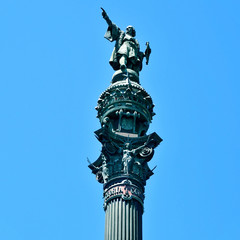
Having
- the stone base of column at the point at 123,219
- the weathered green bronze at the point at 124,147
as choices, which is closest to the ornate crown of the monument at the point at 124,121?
the weathered green bronze at the point at 124,147

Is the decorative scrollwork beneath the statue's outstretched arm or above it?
beneath

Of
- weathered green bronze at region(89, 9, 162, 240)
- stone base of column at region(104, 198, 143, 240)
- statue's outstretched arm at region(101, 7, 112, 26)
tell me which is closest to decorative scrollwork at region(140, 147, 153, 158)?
weathered green bronze at region(89, 9, 162, 240)

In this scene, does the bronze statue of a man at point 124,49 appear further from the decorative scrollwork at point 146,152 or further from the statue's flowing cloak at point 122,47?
the decorative scrollwork at point 146,152

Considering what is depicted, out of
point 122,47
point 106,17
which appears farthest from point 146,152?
point 106,17

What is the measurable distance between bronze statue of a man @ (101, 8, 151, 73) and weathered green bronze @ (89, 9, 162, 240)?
0.16 ft

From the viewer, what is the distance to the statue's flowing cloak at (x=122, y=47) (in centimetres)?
3544

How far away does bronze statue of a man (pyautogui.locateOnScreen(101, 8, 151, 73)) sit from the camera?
35.3m

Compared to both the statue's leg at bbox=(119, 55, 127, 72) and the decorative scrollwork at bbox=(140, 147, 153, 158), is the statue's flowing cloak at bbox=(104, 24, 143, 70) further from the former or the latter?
the decorative scrollwork at bbox=(140, 147, 153, 158)

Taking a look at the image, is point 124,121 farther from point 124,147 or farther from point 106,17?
point 106,17

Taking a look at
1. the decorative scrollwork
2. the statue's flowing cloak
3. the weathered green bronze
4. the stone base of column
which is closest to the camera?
the stone base of column

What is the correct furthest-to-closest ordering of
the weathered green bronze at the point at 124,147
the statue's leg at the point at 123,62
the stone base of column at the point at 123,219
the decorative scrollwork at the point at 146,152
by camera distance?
the statue's leg at the point at 123,62
the decorative scrollwork at the point at 146,152
the weathered green bronze at the point at 124,147
the stone base of column at the point at 123,219

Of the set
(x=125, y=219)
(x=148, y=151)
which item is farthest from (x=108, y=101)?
(x=125, y=219)

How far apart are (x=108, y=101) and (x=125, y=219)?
6549mm

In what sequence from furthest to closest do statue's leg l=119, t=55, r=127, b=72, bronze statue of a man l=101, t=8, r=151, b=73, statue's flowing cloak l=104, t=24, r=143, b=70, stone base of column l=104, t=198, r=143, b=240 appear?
statue's flowing cloak l=104, t=24, r=143, b=70 → bronze statue of a man l=101, t=8, r=151, b=73 → statue's leg l=119, t=55, r=127, b=72 → stone base of column l=104, t=198, r=143, b=240
